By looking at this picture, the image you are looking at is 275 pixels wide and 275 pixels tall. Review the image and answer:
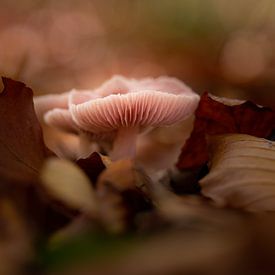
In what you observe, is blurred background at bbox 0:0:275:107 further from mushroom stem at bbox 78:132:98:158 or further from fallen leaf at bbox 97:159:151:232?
fallen leaf at bbox 97:159:151:232

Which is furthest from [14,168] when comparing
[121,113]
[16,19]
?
[16,19]

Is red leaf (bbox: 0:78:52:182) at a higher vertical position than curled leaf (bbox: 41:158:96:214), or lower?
lower

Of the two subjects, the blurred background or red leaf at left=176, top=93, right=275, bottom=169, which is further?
the blurred background

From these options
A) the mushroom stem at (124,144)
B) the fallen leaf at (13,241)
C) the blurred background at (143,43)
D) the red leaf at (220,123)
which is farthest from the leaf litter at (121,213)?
the blurred background at (143,43)

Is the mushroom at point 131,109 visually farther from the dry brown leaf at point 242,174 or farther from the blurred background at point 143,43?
the blurred background at point 143,43

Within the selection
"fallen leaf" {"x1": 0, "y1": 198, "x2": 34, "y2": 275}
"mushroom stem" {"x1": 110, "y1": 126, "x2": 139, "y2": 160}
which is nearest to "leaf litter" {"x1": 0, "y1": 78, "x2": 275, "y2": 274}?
"fallen leaf" {"x1": 0, "y1": 198, "x2": 34, "y2": 275}

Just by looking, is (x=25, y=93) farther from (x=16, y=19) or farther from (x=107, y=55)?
(x=16, y=19)

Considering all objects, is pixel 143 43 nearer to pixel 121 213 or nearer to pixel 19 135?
pixel 19 135
